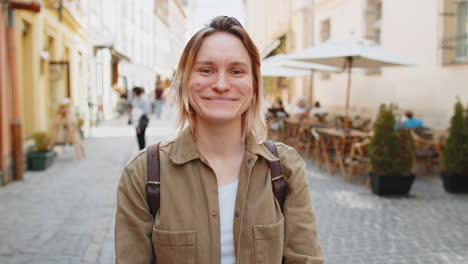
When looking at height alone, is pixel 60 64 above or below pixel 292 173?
above

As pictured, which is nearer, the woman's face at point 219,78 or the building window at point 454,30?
the woman's face at point 219,78

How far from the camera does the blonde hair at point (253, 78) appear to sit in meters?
1.72

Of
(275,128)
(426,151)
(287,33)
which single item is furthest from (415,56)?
(287,33)

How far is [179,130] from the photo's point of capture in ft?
6.40

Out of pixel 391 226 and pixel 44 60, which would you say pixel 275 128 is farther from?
pixel 391 226

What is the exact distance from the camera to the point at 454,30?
10789 millimetres

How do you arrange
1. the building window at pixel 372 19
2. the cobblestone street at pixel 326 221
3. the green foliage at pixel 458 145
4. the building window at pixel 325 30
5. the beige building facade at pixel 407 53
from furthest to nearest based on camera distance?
the building window at pixel 325 30 → the building window at pixel 372 19 → the beige building facade at pixel 407 53 → the green foliage at pixel 458 145 → the cobblestone street at pixel 326 221

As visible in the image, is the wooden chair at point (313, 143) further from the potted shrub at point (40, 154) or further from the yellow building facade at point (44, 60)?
the yellow building facade at point (44, 60)

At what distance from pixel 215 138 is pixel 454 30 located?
10.5 metres

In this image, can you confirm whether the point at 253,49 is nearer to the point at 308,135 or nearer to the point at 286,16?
the point at 308,135

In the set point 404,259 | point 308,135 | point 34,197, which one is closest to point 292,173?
point 404,259

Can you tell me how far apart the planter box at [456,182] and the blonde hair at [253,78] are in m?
6.29

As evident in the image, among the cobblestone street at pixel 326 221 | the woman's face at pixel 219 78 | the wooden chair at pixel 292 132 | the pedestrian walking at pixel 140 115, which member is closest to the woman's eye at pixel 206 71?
the woman's face at pixel 219 78

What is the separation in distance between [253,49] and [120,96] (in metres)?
27.8
